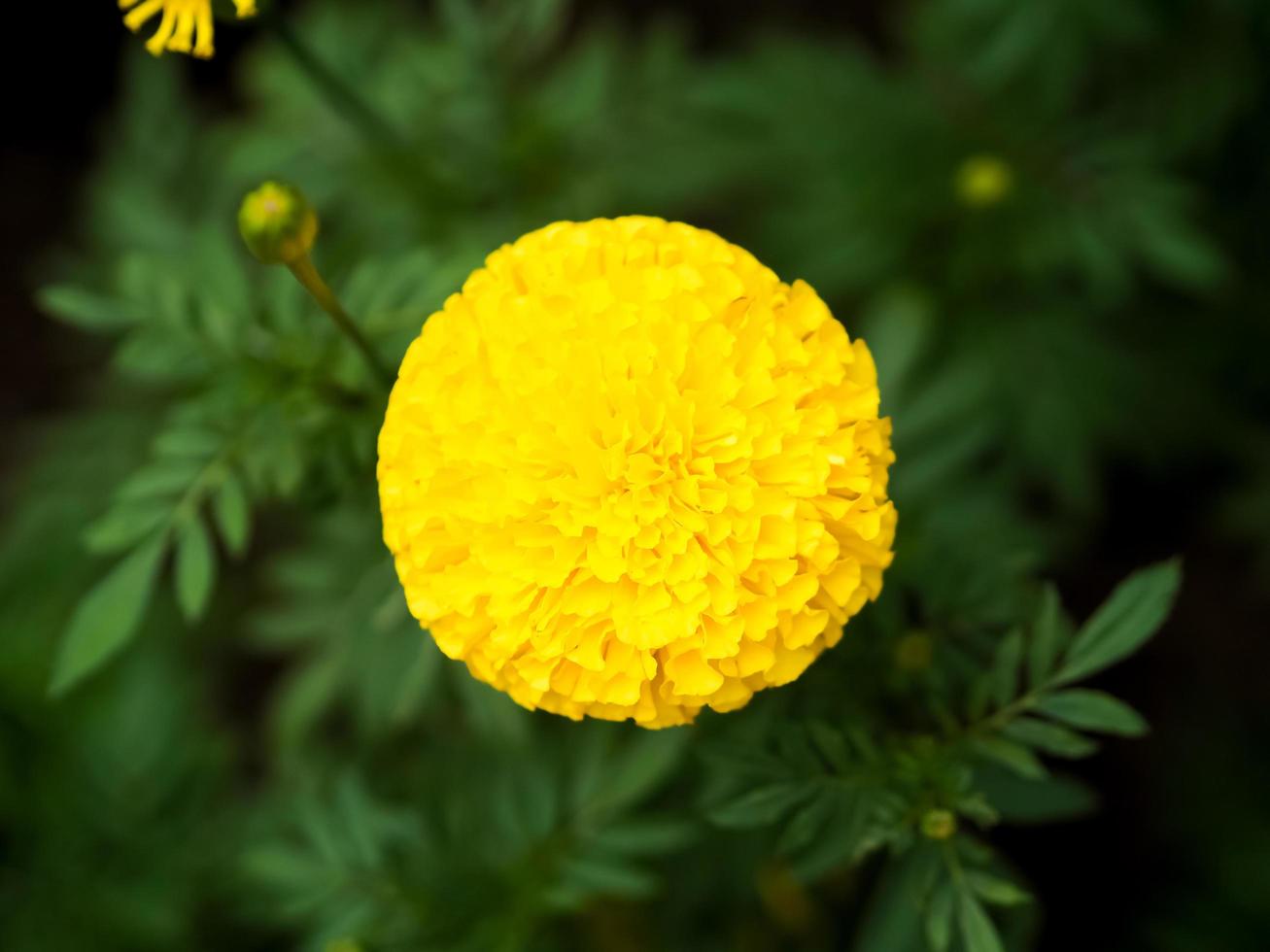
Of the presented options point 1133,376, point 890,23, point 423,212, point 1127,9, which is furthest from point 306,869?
point 890,23

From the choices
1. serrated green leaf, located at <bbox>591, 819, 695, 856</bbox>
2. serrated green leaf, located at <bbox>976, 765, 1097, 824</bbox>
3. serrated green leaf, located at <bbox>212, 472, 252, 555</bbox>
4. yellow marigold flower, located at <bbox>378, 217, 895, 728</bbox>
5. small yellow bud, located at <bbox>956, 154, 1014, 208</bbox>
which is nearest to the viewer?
yellow marigold flower, located at <bbox>378, 217, 895, 728</bbox>

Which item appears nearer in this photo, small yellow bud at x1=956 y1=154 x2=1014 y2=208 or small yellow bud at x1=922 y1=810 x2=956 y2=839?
small yellow bud at x1=922 y1=810 x2=956 y2=839

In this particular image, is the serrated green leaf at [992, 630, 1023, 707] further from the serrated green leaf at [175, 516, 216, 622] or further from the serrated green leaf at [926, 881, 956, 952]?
the serrated green leaf at [175, 516, 216, 622]

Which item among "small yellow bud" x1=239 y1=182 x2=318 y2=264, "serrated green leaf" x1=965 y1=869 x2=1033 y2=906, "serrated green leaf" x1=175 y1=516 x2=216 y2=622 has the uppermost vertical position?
"small yellow bud" x1=239 y1=182 x2=318 y2=264

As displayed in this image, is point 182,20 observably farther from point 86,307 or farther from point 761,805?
point 761,805

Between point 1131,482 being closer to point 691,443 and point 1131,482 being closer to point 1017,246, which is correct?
point 1017,246

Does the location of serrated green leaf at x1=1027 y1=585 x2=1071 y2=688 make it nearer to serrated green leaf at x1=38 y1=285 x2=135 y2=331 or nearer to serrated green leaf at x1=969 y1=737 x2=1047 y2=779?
serrated green leaf at x1=969 y1=737 x2=1047 y2=779

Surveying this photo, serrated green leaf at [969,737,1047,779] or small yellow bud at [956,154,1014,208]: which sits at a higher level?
small yellow bud at [956,154,1014,208]

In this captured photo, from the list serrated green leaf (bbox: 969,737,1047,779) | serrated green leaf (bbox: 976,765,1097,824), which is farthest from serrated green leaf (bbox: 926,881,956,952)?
serrated green leaf (bbox: 976,765,1097,824)

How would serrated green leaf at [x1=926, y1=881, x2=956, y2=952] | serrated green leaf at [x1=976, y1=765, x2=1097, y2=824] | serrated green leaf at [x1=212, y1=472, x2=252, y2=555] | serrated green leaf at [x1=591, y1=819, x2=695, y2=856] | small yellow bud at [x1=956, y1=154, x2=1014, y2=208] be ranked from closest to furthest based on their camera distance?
serrated green leaf at [x1=926, y1=881, x2=956, y2=952] → serrated green leaf at [x1=212, y1=472, x2=252, y2=555] → serrated green leaf at [x1=976, y1=765, x2=1097, y2=824] → serrated green leaf at [x1=591, y1=819, x2=695, y2=856] → small yellow bud at [x1=956, y1=154, x2=1014, y2=208]

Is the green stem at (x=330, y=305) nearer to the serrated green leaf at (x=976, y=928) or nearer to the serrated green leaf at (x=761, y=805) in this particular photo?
the serrated green leaf at (x=761, y=805)
